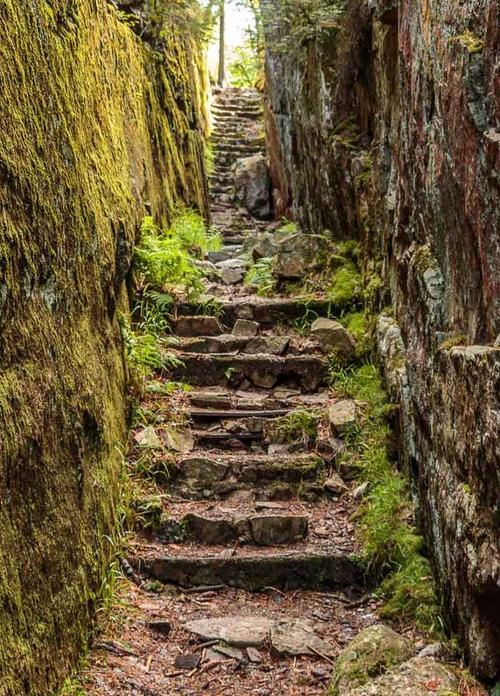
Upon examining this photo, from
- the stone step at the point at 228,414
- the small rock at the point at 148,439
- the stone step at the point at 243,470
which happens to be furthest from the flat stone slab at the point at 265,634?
the stone step at the point at 228,414

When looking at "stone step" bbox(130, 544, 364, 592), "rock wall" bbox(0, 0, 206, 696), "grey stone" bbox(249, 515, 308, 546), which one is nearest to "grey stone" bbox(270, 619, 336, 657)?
"stone step" bbox(130, 544, 364, 592)

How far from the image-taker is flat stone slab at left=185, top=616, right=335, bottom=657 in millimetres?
3834

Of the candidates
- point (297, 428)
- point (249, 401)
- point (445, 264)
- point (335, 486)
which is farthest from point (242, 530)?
point (445, 264)

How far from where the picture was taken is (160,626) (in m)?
4.07

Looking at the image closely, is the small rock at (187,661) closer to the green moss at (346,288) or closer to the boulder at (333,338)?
the boulder at (333,338)

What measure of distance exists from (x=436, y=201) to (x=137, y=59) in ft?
18.4

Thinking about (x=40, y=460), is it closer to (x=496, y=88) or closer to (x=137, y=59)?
(x=496, y=88)

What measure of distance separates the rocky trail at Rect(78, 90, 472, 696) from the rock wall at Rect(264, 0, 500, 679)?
2.03ft

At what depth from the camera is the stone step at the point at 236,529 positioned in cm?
493

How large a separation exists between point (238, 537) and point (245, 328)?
2989mm

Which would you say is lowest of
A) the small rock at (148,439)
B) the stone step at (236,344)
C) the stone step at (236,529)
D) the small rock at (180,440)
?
the stone step at (236,529)

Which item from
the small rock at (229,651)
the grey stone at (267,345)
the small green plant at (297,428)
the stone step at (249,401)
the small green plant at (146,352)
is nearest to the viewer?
the small rock at (229,651)

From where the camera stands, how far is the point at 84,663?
3514 mm

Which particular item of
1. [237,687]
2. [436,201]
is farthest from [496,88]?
[237,687]
